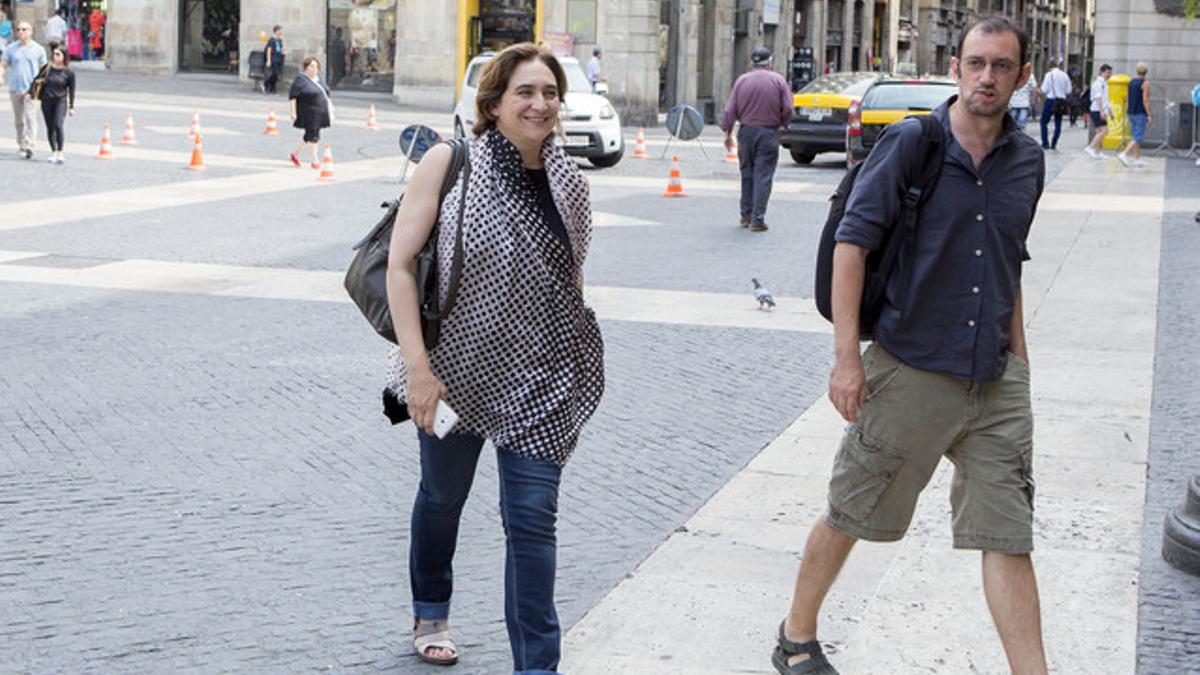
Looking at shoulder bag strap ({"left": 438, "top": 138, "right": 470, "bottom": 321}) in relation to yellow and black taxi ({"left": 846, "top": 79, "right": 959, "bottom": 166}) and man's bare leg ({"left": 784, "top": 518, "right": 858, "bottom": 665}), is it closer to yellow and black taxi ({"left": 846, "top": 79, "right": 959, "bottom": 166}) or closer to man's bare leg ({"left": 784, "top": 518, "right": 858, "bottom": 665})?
man's bare leg ({"left": 784, "top": 518, "right": 858, "bottom": 665})

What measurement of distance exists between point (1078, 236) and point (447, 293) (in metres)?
13.7

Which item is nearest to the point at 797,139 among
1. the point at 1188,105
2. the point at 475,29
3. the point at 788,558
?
the point at 1188,105

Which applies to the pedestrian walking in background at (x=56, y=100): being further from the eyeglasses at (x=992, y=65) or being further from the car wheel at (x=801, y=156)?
the eyeglasses at (x=992, y=65)

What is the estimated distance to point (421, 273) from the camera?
4.55m

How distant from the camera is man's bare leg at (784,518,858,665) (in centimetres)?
473

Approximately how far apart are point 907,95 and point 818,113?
3.06 m

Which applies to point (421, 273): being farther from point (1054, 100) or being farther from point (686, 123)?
point (1054, 100)

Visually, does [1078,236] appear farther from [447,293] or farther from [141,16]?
[141,16]

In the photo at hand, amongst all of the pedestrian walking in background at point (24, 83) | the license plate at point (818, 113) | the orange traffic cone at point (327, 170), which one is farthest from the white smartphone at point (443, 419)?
the license plate at point (818, 113)

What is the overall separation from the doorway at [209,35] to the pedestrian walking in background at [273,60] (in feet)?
13.3

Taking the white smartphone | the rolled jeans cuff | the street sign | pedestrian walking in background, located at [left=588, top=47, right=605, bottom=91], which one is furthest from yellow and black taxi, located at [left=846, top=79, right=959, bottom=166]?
the white smartphone

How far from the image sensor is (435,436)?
183 inches

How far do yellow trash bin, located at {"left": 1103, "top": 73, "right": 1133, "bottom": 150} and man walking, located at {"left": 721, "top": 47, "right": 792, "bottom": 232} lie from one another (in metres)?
17.7

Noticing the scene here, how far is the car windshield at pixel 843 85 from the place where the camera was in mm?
30000
